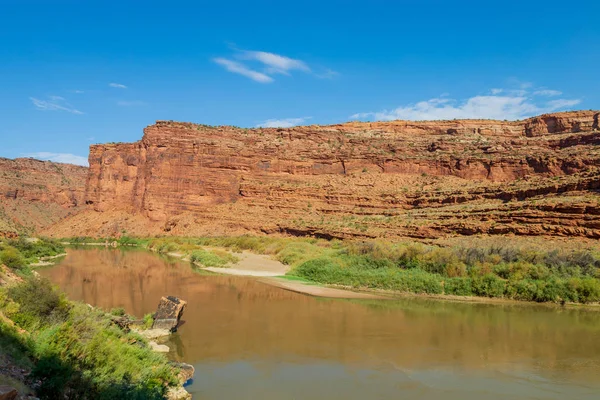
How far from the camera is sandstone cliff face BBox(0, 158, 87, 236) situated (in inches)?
3344

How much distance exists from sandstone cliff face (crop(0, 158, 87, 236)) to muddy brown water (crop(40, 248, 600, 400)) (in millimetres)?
75433

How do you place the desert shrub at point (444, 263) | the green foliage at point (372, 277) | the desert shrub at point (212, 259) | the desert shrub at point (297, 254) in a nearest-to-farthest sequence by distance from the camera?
the green foliage at point (372, 277) < the desert shrub at point (444, 263) < the desert shrub at point (297, 254) < the desert shrub at point (212, 259)

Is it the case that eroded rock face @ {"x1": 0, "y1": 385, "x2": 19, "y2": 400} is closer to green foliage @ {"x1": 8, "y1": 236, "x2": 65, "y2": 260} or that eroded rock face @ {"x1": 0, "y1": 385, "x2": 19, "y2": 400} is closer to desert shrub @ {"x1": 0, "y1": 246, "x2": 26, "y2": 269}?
desert shrub @ {"x1": 0, "y1": 246, "x2": 26, "y2": 269}

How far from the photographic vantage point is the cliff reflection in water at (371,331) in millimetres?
11180

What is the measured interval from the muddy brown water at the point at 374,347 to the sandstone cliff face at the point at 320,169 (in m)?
25.4

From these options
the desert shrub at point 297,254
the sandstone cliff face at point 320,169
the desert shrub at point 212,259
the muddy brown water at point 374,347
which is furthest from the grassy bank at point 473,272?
the sandstone cliff face at point 320,169

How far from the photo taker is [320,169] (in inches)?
2749

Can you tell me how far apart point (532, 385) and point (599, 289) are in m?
11.3

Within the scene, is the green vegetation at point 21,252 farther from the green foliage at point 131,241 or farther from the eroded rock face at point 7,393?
the green foliage at point 131,241

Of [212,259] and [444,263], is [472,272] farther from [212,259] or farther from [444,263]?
[212,259]

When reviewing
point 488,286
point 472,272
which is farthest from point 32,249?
point 488,286

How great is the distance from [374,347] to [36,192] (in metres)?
101

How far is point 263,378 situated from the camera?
9.71 meters

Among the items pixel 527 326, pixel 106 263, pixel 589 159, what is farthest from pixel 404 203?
pixel 527 326
